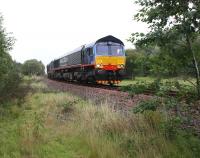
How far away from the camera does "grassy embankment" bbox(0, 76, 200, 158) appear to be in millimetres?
10219

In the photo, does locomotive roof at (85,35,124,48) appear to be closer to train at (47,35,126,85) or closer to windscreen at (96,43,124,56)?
train at (47,35,126,85)

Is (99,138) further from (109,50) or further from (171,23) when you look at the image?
(109,50)

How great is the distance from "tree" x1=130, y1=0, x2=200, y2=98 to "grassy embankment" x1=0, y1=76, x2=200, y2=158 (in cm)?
173

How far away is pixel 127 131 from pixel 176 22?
148 inches

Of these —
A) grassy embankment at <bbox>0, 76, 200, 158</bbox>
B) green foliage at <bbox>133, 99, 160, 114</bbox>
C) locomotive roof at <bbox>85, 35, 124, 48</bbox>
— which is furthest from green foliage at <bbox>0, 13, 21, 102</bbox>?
green foliage at <bbox>133, 99, 160, 114</bbox>

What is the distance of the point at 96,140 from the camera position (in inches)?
444

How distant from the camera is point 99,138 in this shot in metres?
11.5

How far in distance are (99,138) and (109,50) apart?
1713 centimetres

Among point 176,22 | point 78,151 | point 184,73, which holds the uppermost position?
point 176,22

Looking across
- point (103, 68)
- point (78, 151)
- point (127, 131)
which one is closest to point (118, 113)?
point (127, 131)

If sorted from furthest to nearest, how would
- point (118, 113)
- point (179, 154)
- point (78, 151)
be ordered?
point (118, 113) < point (78, 151) < point (179, 154)

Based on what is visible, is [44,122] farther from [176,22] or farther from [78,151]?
[176,22]

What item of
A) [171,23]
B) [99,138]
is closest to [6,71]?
[99,138]

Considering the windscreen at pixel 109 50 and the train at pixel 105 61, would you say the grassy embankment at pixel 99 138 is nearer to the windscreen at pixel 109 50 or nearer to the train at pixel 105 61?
the train at pixel 105 61
